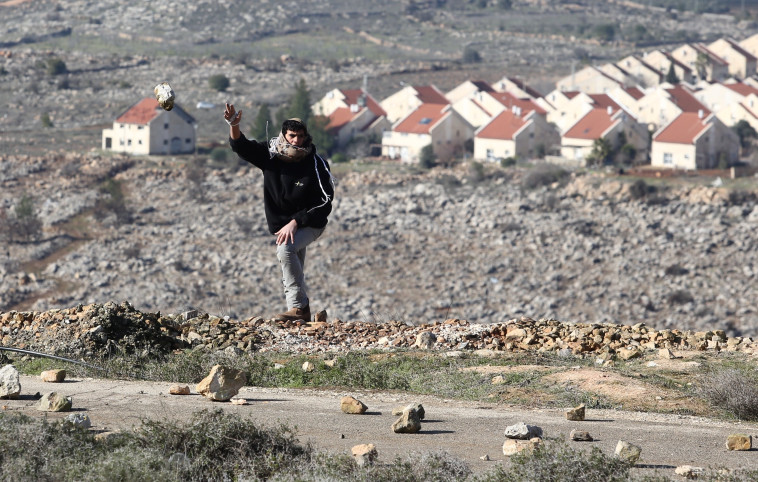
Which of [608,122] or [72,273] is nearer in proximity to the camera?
[72,273]

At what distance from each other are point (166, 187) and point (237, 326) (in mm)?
39352

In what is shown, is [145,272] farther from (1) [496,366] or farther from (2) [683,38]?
(2) [683,38]

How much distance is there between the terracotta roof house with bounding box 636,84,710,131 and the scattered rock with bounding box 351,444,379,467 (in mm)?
52264

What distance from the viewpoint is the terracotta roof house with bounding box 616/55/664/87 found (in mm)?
72875

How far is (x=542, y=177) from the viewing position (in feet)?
157

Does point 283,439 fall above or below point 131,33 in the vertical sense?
below

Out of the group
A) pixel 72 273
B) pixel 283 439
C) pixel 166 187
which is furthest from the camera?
pixel 166 187

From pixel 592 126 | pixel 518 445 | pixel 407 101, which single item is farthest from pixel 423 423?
pixel 407 101

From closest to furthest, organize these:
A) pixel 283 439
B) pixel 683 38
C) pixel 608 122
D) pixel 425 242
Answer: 1. pixel 283 439
2. pixel 425 242
3. pixel 608 122
4. pixel 683 38

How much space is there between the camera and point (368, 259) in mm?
40500

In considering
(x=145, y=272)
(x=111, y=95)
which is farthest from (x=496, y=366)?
(x=111, y=95)

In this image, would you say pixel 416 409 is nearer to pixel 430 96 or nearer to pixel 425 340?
pixel 425 340

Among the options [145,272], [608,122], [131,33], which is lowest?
[145,272]

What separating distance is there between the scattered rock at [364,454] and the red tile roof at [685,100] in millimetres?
52709
